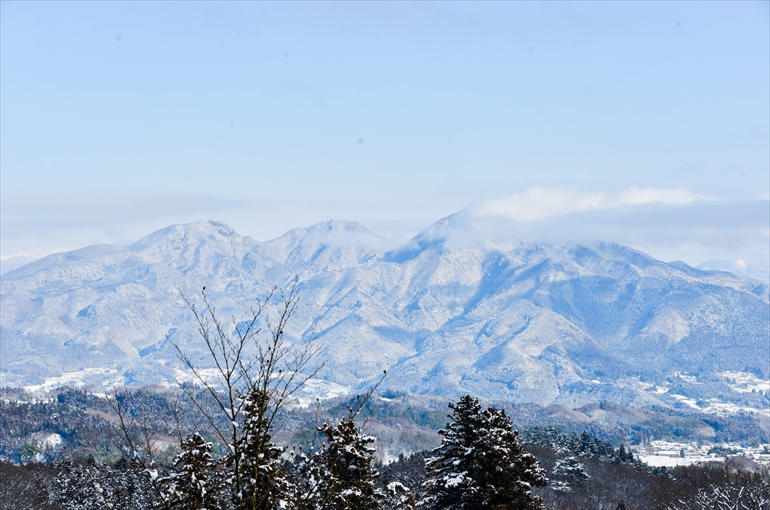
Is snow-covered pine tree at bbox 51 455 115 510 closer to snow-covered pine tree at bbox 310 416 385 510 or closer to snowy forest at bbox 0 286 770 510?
snowy forest at bbox 0 286 770 510

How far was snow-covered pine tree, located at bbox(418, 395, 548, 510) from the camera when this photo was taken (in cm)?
2769

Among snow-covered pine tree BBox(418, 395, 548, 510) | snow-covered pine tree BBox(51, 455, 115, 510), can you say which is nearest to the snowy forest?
snow-covered pine tree BBox(418, 395, 548, 510)

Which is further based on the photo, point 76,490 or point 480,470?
point 76,490

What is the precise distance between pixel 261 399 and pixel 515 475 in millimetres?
18858

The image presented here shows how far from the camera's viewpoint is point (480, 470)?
92.8ft

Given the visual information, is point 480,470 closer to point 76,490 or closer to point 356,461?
point 356,461

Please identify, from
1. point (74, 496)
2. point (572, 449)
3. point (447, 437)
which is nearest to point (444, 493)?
point (447, 437)

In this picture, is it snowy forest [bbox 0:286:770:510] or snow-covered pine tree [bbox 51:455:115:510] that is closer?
snowy forest [bbox 0:286:770:510]

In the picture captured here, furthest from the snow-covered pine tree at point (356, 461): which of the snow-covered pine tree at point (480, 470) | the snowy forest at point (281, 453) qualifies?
the snow-covered pine tree at point (480, 470)

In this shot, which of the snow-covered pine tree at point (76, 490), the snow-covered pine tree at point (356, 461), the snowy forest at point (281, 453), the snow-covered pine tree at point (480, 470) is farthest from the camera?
the snow-covered pine tree at point (76, 490)

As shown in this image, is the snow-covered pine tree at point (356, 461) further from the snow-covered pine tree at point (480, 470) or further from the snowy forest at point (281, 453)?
the snow-covered pine tree at point (480, 470)

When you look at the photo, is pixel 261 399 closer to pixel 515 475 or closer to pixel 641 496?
pixel 515 475

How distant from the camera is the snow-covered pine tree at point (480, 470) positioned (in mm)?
27688

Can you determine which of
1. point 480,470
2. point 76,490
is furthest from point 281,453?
point 76,490
